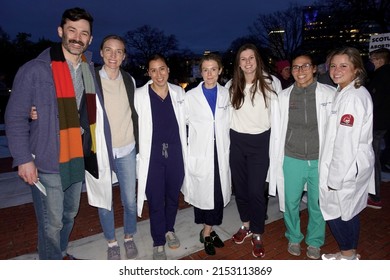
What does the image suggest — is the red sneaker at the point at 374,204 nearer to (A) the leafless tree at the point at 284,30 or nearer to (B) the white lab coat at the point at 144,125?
(B) the white lab coat at the point at 144,125

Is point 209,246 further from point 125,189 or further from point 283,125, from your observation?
point 283,125

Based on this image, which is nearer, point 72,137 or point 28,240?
point 72,137


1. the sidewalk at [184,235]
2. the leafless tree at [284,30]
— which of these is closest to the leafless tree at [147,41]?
the leafless tree at [284,30]

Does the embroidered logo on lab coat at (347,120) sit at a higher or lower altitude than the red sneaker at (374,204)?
higher

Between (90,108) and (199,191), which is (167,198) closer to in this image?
(199,191)

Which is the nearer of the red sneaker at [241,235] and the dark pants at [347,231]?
the dark pants at [347,231]

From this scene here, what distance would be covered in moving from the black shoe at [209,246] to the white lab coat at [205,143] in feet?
1.40

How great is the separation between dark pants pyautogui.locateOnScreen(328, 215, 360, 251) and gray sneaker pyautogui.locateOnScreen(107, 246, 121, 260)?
2.49 meters

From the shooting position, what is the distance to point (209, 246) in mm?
3334

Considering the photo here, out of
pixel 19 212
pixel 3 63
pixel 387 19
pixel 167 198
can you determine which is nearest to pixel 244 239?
pixel 167 198

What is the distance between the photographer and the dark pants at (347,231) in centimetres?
287

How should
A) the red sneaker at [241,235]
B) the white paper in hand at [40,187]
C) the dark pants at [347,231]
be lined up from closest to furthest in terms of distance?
the white paper in hand at [40,187] < the dark pants at [347,231] < the red sneaker at [241,235]

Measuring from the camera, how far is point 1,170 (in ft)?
22.1

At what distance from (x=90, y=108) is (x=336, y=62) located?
2538mm
